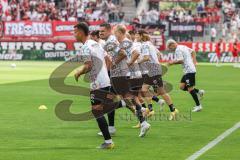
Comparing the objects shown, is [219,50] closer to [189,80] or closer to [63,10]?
[63,10]

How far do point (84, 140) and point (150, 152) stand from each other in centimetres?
215

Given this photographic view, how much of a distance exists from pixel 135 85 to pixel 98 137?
3.33m

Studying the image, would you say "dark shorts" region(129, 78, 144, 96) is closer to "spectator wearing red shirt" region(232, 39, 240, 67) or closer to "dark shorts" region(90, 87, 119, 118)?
"dark shorts" region(90, 87, 119, 118)

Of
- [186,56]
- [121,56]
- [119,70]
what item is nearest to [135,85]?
[119,70]

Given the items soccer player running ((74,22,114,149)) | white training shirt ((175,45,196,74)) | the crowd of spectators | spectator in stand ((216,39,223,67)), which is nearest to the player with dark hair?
soccer player running ((74,22,114,149))

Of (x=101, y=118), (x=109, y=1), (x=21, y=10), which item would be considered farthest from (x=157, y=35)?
(x=101, y=118)

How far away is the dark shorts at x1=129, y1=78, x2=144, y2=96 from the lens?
18497 mm

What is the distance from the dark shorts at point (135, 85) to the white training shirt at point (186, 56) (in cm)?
293

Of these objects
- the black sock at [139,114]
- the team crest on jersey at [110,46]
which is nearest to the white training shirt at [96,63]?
the black sock at [139,114]

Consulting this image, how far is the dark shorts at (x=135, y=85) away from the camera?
1850cm

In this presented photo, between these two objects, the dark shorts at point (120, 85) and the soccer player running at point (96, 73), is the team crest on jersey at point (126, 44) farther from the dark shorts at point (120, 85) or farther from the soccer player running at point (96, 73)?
the soccer player running at point (96, 73)

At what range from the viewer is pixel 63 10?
6419cm

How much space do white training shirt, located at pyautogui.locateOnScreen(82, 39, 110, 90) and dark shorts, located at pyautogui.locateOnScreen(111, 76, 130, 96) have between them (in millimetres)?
2927

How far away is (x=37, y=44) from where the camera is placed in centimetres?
5978
